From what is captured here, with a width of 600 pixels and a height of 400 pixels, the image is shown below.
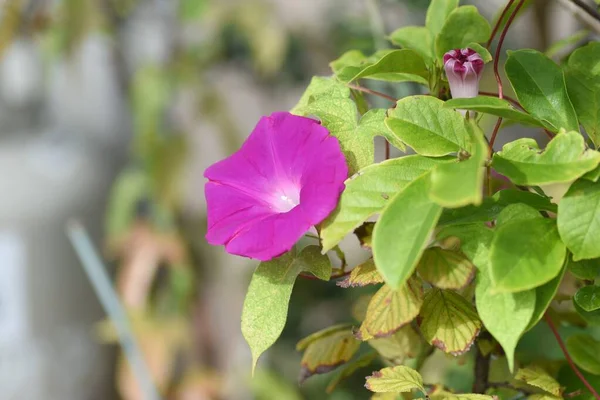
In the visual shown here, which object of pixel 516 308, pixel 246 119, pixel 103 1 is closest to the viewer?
pixel 516 308

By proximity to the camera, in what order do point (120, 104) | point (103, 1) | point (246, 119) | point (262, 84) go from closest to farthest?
point (103, 1), point (120, 104), point (262, 84), point (246, 119)

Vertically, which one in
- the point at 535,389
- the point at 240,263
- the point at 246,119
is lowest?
the point at 240,263

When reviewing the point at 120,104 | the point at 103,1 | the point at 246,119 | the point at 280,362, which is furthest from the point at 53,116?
the point at 280,362

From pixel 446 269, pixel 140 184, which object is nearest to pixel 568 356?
pixel 446 269

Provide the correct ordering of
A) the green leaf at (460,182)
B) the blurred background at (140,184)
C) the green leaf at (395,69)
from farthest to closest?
the blurred background at (140,184) < the green leaf at (395,69) < the green leaf at (460,182)

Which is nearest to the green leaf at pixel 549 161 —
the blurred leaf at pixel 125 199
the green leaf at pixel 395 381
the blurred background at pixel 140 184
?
the green leaf at pixel 395 381

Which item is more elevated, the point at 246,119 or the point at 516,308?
the point at 516,308

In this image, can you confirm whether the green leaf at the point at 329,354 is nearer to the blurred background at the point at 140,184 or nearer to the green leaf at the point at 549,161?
the green leaf at the point at 549,161

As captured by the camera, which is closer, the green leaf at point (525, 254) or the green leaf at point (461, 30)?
the green leaf at point (525, 254)

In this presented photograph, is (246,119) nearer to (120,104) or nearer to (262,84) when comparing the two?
(262,84)
